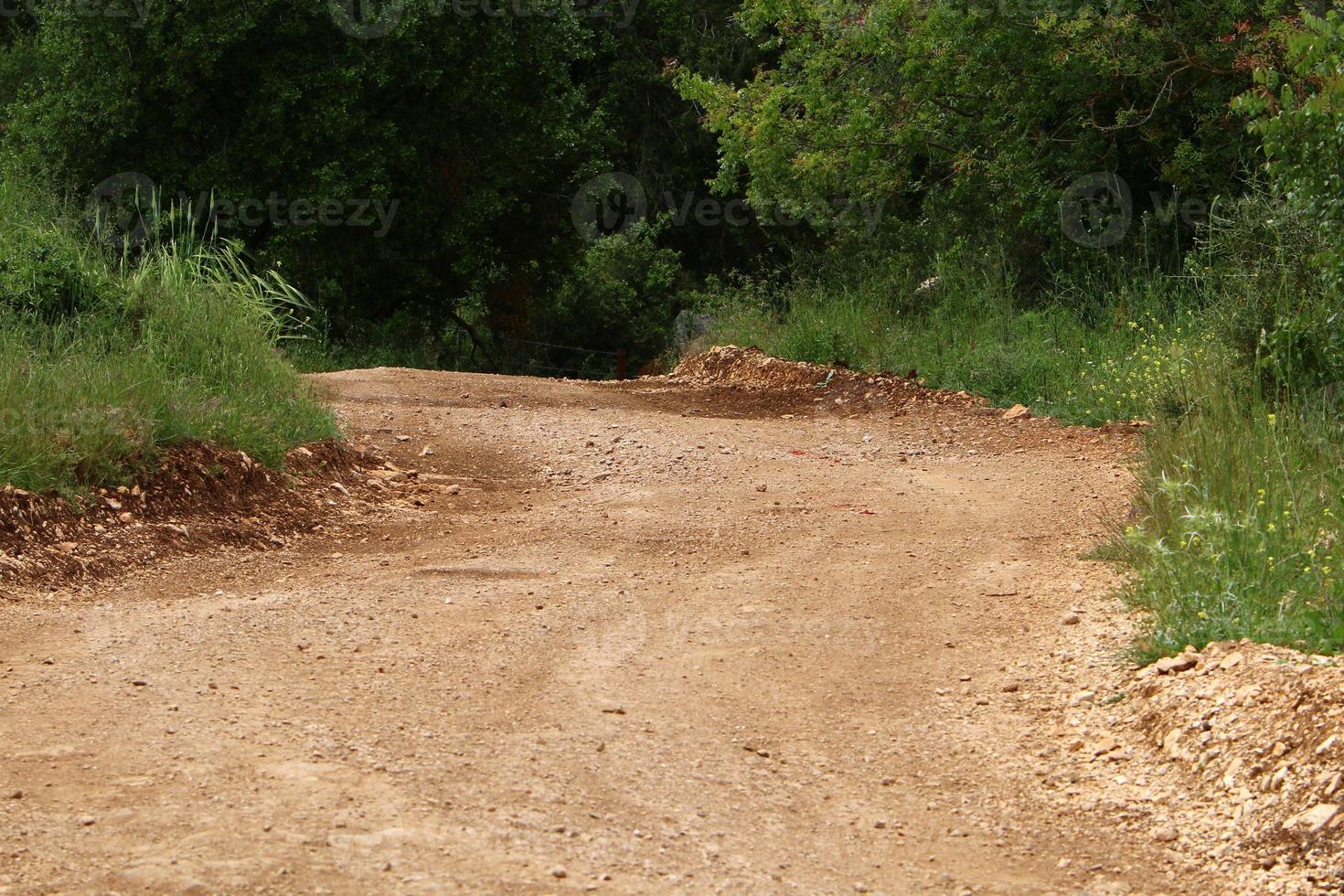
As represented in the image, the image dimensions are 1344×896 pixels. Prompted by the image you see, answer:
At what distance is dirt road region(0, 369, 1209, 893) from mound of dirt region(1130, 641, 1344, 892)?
25 cm

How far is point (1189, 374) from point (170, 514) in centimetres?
533

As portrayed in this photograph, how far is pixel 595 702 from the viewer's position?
4.57 m

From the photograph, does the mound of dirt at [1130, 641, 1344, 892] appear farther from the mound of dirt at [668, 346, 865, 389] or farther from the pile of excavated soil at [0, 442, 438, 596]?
the mound of dirt at [668, 346, 865, 389]

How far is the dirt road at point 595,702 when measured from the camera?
137 inches

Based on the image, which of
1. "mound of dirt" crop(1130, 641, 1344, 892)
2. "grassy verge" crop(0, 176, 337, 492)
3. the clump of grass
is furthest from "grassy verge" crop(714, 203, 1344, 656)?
"grassy verge" crop(0, 176, 337, 492)

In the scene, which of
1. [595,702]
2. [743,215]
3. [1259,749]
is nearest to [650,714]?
[595,702]

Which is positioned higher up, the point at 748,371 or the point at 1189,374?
the point at 1189,374

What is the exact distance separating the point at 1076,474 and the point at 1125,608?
317 centimetres

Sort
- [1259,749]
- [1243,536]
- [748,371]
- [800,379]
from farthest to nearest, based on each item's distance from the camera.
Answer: [748,371] < [800,379] < [1243,536] < [1259,749]

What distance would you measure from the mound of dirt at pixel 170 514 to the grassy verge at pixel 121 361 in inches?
4.8

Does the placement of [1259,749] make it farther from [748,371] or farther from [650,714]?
[748,371]

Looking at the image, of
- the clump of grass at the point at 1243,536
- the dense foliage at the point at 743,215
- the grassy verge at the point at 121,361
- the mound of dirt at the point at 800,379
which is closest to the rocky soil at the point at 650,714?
the clump of grass at the point at 1243,536

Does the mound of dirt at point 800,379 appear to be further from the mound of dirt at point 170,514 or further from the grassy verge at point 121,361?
the mound of dirt at point 170,514

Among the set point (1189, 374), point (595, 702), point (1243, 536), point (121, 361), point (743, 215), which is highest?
point (743, 215)
